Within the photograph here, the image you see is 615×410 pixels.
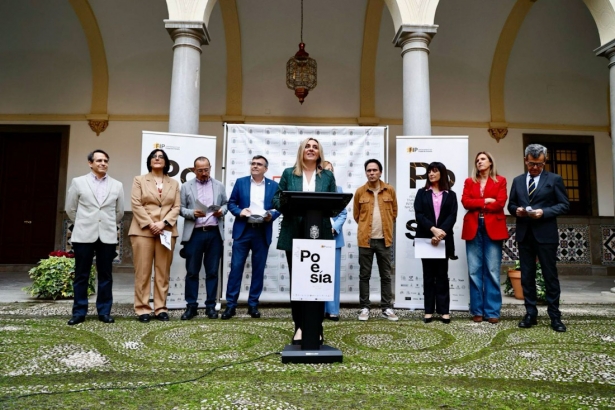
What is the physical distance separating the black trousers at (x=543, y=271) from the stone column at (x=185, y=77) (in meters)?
4.43

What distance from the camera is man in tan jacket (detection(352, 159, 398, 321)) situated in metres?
4.96

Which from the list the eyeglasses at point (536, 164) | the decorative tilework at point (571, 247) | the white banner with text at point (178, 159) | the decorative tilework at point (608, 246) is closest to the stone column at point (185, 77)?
the white banner with text at point (178, 159)

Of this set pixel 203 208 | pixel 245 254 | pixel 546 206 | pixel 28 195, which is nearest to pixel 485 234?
pixel 546 206

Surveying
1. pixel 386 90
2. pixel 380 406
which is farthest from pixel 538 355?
pixel 386 90

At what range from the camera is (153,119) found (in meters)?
10.2

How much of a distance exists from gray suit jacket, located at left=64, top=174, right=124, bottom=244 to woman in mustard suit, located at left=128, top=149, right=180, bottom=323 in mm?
238

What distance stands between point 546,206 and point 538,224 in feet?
0.71

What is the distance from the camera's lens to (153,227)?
4.54m

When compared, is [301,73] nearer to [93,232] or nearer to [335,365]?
[93,232]

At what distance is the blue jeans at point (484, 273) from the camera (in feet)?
15.5

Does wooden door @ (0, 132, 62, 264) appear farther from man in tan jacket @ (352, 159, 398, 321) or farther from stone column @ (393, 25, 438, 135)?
stone column @ (393, 25, 438, 135)

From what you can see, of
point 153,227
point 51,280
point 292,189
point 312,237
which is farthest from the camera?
point 51,280

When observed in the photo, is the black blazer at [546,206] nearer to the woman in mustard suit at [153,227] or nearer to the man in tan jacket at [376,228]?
the man in tan jacket at [376,228]

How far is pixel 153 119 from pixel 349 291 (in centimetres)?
710
